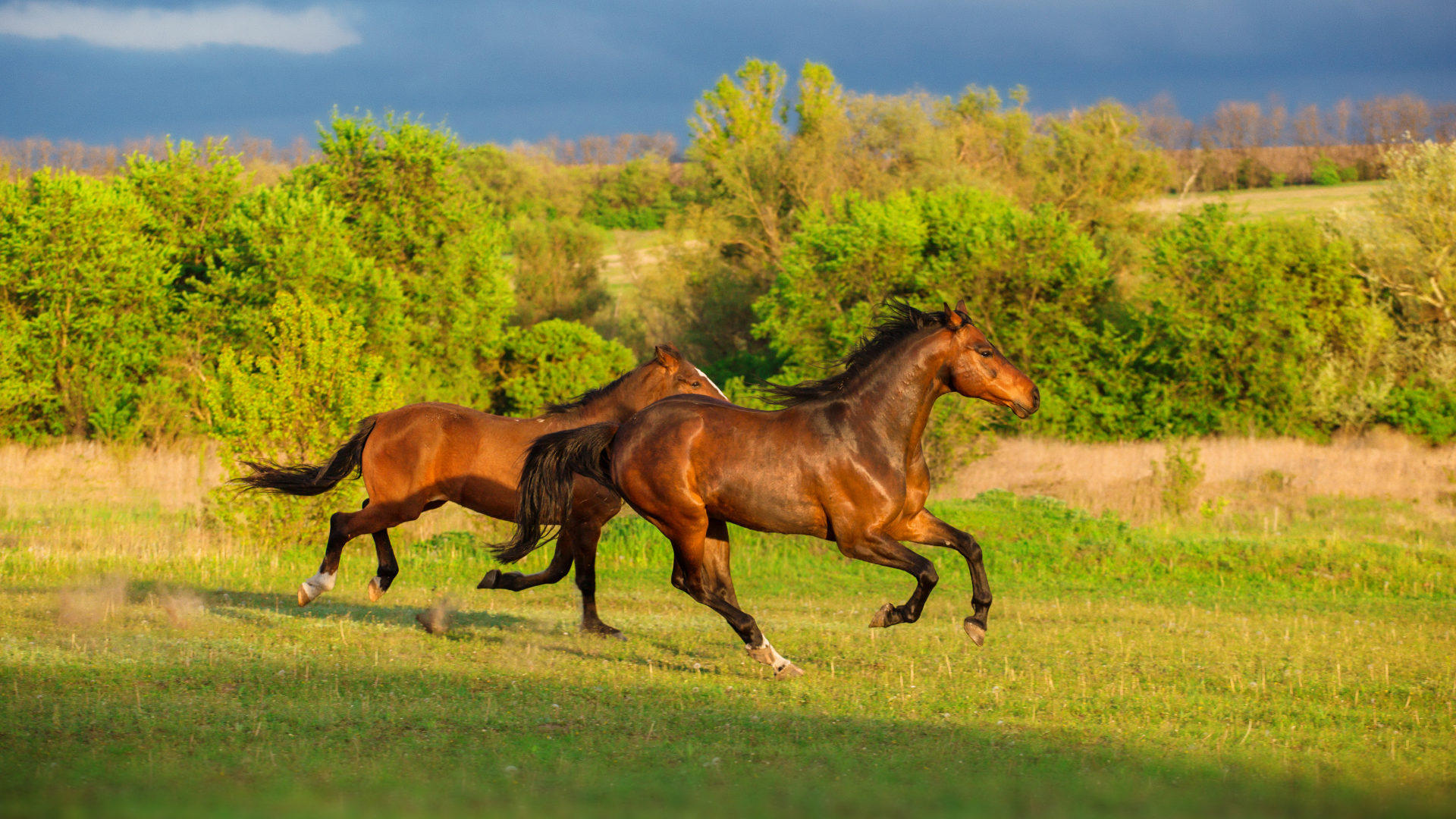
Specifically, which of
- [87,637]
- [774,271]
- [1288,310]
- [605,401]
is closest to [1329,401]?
[1288,310]

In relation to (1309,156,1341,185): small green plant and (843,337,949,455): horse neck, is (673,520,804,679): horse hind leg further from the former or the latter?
(1309,156,1341,185): small green plant

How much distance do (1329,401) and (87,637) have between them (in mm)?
25467

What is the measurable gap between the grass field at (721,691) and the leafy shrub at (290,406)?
1.68ft

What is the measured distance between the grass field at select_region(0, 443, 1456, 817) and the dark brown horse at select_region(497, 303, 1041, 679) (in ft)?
2.39

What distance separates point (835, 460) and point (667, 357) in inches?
104

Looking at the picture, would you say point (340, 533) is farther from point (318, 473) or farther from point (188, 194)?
point (188, 194)

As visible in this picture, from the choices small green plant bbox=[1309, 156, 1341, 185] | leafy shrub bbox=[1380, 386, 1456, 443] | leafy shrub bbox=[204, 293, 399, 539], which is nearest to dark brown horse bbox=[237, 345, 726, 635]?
leafy shrub bbox=[204, 293, 399, 539]

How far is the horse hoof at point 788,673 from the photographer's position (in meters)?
7.28

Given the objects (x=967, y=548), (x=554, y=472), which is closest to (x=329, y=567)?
(x=554, y=472)

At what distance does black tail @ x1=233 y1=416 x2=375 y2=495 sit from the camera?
937 centimetres

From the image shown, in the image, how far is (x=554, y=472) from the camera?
26.1 feet

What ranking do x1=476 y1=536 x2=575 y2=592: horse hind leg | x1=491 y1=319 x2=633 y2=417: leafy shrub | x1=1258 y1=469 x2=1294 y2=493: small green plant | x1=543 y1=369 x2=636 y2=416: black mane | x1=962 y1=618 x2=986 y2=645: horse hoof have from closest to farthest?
x1=962 y1=618 x2=986 y2=645: horse hoof → x1=476 y1=536 x2=575 y2=592: horse hind leg → x1=543 y1=369 x2=636 y2=416: black mane → x1=1258 y1=469 x2=1294 y2=493: small green plant → x1=491 y1=319 x2=633 y2=417: leafy shrub

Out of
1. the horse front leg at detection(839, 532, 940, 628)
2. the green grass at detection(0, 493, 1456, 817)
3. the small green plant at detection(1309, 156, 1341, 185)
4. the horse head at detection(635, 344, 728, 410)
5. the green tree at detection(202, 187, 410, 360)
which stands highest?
the small green plant at detection(1309, 156, 1341, 185)

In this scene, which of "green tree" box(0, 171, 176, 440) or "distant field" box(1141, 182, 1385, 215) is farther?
"distant field" box(1141, 182, 1385, 215)
